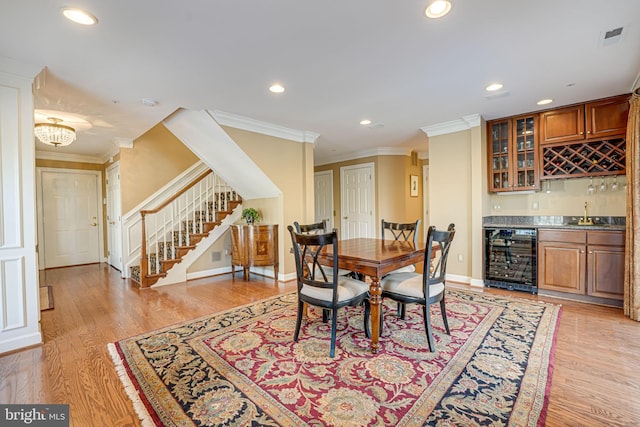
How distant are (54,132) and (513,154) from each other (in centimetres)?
623

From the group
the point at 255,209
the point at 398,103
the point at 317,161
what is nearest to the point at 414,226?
the point at 398,103

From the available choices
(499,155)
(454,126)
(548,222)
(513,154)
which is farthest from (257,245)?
(548,222)

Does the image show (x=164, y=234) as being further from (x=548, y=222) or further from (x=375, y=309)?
(x=548, y=222)

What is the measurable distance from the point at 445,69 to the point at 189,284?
4370 mm

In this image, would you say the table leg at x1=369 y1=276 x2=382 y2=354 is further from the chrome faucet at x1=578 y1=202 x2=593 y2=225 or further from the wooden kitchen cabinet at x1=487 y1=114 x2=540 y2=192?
the chrome faucet at x1=578 y1=202 x2=593 y2=225

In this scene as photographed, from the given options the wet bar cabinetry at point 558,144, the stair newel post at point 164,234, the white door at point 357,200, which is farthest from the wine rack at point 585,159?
the stair newel post at point 164,234

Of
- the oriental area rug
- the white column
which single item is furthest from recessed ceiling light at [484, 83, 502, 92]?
the white column

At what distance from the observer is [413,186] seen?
6.57 metres

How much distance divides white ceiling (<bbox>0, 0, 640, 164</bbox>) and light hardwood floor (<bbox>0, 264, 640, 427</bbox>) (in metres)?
2.38

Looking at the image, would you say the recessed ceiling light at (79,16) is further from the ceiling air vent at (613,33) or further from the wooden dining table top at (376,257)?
the ceiling air vent at (613,33)

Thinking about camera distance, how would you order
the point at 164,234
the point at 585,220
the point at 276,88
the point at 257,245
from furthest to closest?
1. the point at 164,234
2. the point at 257,245
3. the point at 585,220
4. the point at 276,88

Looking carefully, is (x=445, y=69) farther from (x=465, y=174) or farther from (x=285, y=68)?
(x=465, y=174)

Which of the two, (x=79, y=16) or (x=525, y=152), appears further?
(x=525, y=152)

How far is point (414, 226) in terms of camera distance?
3209mm
